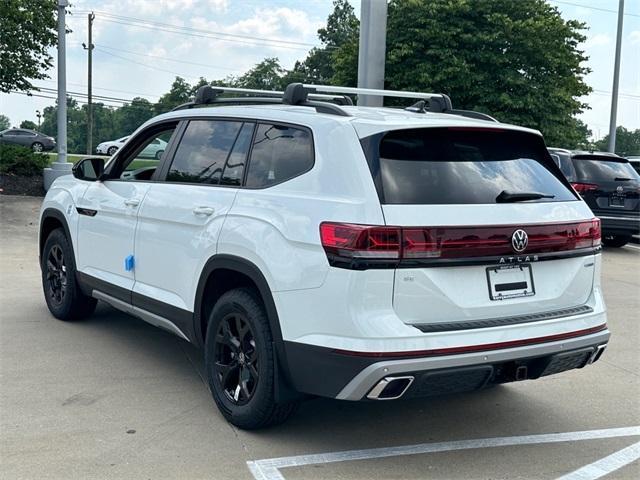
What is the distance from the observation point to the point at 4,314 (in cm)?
668

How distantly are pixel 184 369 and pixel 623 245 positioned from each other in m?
10.7

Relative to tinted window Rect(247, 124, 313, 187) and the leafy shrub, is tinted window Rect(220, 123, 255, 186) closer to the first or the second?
tinted window Rect(247, 124, 313, 187)

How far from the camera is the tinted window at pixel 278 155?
3.95 m

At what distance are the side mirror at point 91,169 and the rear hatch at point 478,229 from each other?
3.02 meters

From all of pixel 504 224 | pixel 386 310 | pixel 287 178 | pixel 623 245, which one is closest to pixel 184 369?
pixel 287 178

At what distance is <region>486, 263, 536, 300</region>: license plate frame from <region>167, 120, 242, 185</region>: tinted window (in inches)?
71.2

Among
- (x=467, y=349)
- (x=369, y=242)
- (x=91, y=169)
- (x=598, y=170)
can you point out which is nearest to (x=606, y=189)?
(x=598, y=170)

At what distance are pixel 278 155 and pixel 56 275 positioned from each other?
326 cm

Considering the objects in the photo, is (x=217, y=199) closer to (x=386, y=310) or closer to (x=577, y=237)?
(x=386, y=310)

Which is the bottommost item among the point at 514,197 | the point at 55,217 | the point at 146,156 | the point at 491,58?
the point at 55,217

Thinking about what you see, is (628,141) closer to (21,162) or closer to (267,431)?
(21,162)

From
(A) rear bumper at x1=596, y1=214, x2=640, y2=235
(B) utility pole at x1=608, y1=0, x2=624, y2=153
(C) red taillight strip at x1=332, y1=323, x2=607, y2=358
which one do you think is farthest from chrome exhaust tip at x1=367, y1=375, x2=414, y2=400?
(B) utility pole at x1=608, y1=0, x2=624, y2=153

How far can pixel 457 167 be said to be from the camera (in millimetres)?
3830

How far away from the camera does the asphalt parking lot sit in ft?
12.2
